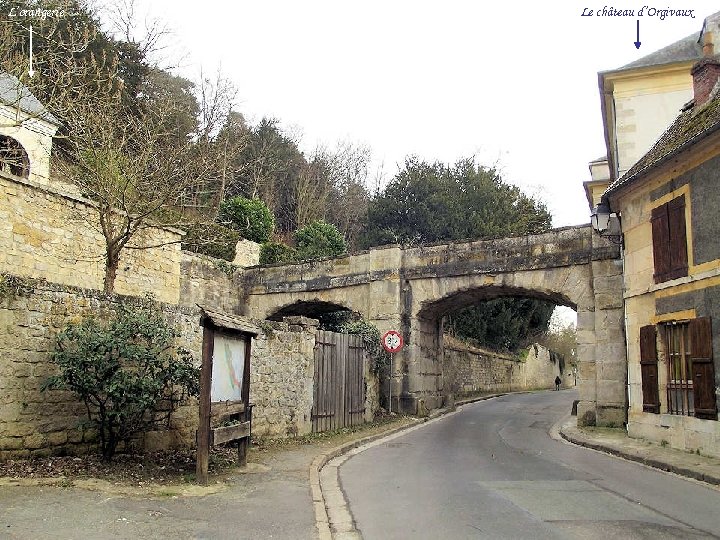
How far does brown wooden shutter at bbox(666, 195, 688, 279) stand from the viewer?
479 inches

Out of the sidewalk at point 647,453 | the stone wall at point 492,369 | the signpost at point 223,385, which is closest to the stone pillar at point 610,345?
the sidewalk at point 647,453

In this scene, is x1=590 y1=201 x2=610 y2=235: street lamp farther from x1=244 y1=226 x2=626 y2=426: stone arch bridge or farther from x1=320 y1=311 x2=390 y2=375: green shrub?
x1=320 y1=311 x2=390 y2=375: green shrub

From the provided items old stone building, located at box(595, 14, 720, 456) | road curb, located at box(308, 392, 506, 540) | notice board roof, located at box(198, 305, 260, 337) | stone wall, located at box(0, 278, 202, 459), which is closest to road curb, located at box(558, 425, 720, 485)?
old stone building, located at box(595, 14, 720, 456)

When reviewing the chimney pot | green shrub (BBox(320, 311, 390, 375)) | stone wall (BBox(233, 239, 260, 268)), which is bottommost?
green shrub (BBox(320, 311, 390, 375))

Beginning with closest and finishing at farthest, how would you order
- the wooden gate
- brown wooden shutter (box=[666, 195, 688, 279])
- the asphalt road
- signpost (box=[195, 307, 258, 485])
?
the asphalt road < signpost (box=[195, 307, 258, 485]) < brown wooden shutter (box=[666, 195, 688, 279]) < the wooden gate

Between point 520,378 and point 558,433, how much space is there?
2567cm

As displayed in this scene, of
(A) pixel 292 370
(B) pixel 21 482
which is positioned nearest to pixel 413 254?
(A) pixel 292 370

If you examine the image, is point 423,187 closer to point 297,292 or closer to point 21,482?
point 297,292

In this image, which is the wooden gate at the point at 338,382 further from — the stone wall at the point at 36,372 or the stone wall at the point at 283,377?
the stone wall at the point at 36,372

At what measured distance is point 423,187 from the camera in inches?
1438

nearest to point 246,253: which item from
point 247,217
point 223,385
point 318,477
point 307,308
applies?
point 247,217

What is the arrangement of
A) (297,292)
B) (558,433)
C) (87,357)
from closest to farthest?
(87,357) → (558,433) → (297,292)

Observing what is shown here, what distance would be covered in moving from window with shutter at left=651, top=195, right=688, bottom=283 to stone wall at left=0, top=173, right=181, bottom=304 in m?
11.9

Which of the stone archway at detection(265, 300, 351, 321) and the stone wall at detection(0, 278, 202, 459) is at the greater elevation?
the stone archway at detection(265, 300, 351, 321)
